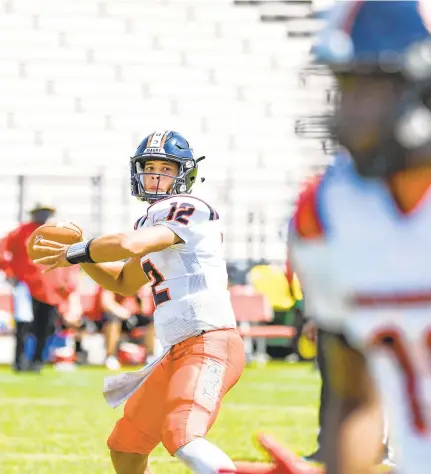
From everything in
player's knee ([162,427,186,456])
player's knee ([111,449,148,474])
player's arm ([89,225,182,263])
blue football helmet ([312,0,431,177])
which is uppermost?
blue football helmet ([312,0,431,177])

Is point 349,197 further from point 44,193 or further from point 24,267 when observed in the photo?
point 44,193

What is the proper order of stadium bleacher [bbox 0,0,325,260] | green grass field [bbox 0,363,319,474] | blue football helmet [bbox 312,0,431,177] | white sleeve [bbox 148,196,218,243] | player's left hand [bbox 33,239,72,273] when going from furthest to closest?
stadium bleacher [bbox 0,0,325,260]
green grass field [bbox 0,363,319,474]
white sleeve [bbox 148,196,218,243]
player's left hand [bbox 33,239,72,273]
blue football helmet [bbox 312,0,431,177]

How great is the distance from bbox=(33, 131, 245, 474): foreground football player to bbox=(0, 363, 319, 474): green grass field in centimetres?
178

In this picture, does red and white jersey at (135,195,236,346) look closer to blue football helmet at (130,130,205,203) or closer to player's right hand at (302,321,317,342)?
blue football helmet at (130,130,205,203)

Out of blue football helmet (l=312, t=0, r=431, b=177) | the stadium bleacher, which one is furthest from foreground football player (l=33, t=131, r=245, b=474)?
the stadium bleacher

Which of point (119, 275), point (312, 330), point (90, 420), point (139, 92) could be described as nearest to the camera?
point (119, 275)

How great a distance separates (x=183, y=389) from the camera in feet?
13.4

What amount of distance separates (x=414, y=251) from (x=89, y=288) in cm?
1237

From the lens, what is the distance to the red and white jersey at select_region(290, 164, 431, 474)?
2.17 meters

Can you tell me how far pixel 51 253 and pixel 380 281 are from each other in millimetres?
2070

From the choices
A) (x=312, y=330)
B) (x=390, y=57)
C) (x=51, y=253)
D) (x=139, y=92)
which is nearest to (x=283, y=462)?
(x=390, y=57)

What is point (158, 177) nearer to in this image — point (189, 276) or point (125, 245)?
point (189, 276)

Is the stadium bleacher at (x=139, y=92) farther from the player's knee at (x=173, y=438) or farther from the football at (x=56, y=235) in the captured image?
the player's knee at (x=173, y=438)

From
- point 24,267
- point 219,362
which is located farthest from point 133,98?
point 219,362
